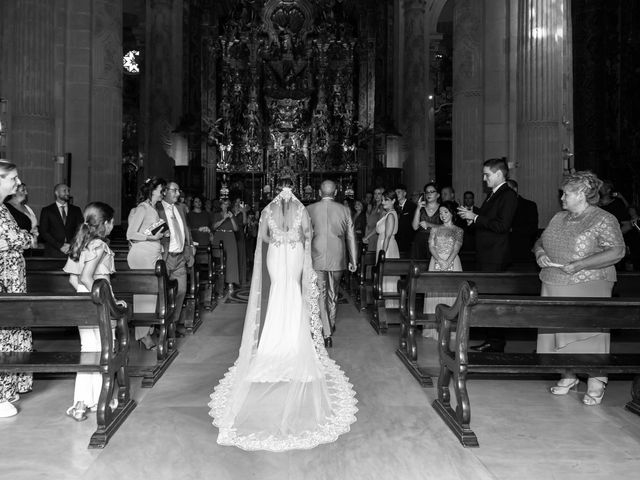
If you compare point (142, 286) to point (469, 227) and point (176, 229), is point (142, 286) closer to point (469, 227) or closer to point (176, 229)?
point (176, 229)

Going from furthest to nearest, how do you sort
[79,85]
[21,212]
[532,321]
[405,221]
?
[79,85]
[405,221]
[21,212]
[532,321]

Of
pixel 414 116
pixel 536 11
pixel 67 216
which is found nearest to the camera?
pixel 67 216

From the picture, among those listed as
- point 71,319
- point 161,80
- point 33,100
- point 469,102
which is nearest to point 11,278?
point 71,319

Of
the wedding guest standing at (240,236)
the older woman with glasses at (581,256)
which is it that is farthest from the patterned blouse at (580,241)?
the wedding guest standing at (240,236)

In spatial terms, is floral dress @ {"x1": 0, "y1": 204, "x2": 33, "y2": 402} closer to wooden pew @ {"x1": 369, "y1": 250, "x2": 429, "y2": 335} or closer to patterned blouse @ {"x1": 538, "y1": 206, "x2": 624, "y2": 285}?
patterned blouse @ {"x1": 538, "y1": 206, "x2": 624, "y2": 285}

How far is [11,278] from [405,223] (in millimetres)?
7091

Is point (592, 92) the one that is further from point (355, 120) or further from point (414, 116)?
point (355, 120)

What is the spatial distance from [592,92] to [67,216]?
15.2 meters

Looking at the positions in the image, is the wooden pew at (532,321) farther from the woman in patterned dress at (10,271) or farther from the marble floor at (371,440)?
the woman in patterned dress at (10,271)

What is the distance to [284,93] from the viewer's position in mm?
27078

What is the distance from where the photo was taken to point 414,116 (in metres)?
21.0

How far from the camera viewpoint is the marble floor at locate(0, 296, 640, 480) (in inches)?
146

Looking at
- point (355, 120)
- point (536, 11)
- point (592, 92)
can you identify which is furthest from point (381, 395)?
point (355, 120)

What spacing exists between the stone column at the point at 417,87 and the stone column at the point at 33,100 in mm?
12359
